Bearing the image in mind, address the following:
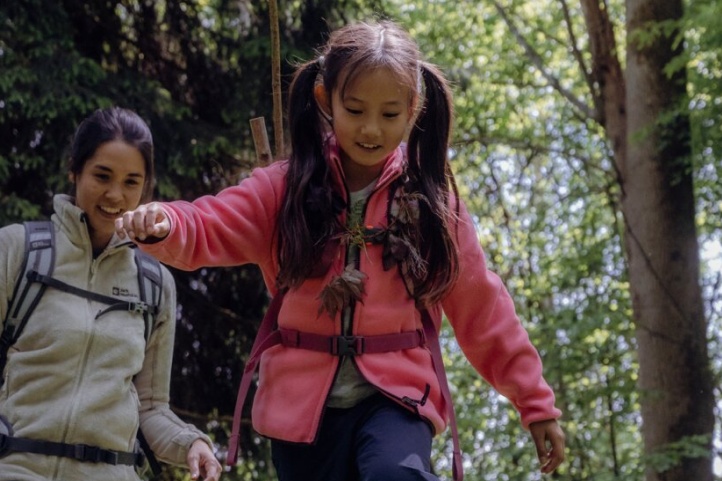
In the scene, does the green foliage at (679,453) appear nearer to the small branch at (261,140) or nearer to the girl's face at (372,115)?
the small branch at (261,140)

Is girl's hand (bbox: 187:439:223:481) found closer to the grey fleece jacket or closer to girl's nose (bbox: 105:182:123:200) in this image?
the grey fleece jacket

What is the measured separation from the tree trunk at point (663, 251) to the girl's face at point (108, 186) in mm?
5260

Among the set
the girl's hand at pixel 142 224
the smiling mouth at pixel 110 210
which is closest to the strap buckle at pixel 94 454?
the smiling mouth at pixel 110 210

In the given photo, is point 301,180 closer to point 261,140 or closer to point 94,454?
point 261,140

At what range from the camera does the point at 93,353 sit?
10.4 ft

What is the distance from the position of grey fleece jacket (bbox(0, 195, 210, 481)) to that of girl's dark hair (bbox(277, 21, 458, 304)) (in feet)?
2.25

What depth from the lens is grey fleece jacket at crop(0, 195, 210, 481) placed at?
3.03 meters

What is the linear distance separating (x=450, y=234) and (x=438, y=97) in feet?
1.29

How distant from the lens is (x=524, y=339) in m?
2.94

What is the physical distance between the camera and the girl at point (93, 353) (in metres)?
3.03

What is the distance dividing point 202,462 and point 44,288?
0.67 metres

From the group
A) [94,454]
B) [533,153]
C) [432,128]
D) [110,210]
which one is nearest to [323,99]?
[432,128]

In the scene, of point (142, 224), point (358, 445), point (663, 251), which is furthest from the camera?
point (663, 251)

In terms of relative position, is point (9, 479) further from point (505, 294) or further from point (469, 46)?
point (469, 46)
